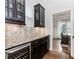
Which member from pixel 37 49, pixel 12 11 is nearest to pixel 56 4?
pixel 37 49

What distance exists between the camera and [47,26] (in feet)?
21.6

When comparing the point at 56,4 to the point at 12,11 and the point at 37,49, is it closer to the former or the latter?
the point at 37,49

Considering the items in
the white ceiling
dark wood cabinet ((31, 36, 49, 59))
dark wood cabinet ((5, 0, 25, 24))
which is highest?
the white ceiling

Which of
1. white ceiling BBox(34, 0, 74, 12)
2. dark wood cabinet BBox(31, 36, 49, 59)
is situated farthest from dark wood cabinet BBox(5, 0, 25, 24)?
white ceiling BBox(34, 0, 74, 12)

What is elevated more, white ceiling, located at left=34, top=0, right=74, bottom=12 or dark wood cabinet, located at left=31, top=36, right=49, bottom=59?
white ceiling, located at left=34, top=0, right=74, bottom=12

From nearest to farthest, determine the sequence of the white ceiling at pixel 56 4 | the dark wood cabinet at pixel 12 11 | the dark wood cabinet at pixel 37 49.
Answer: the dark wood cabinet at pixel 12 11
the dark wood cabinet at pixel 37 49
the white ceiling at pixel 56 4

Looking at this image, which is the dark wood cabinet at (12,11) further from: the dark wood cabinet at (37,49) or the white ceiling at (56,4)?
the white ceiling at (56,4)

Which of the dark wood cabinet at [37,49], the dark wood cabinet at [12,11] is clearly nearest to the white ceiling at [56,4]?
the dark wood cabinet at [37,49]

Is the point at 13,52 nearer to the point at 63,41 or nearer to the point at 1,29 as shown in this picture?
the point at 1,29

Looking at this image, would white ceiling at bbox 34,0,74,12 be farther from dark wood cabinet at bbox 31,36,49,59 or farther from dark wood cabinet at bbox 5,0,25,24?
dark wood cabinet at bbox 5,0,25,24

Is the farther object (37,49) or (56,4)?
(56,4)

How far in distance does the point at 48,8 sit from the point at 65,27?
28.0 ft

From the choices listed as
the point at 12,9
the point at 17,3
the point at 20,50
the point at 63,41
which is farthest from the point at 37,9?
the point at 63,41

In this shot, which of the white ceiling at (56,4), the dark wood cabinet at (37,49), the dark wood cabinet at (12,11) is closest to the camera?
the dark wood cabinet at (12,11)
